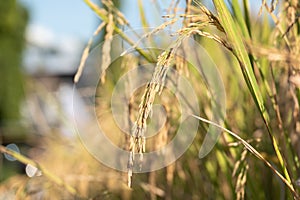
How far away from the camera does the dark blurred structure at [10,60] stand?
6414 mm

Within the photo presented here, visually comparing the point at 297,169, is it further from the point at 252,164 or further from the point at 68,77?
the point at 68,77

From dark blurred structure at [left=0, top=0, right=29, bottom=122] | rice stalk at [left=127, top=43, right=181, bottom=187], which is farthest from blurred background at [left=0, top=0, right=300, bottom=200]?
dark blurred structure at [left=0, top=0, right=29, bottom=122]

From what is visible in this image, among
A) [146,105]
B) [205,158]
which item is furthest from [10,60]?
[146,105]

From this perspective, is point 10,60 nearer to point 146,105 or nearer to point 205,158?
point 205,158

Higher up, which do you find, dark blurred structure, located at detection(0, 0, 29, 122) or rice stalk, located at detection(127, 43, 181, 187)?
rice stalk, located at detection(127, 43, 181, 187)

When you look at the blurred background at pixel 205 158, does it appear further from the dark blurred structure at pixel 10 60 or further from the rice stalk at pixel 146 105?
the dark blurred structure at pixel 10 60

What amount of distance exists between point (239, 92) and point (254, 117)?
0.44 ft

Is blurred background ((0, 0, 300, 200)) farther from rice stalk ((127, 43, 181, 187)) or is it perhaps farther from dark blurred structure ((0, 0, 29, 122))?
dark blurred structure ((0, 0, 29, 122))

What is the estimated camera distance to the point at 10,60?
6.59 meters

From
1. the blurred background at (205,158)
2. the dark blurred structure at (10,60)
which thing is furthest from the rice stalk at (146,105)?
the dark blurred structure at (10,60)

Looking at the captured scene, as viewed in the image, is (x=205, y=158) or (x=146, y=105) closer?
(x=146, y=105)

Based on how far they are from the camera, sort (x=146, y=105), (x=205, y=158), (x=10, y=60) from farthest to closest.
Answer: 1. (x=10, y=60)
2. (x=205, y=158)
3. (x=146, y=105)

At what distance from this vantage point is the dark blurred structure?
6.41 meters

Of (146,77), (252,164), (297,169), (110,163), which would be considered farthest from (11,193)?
(297,169)
